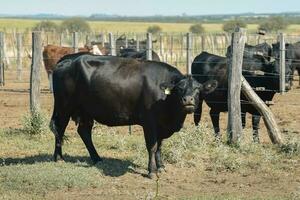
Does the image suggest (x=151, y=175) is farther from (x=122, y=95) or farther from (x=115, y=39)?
(x=115, y=39)

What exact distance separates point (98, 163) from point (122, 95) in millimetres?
1197

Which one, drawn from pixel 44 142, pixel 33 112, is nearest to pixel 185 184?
pixel 44 142

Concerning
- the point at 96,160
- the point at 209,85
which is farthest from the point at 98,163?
the point at 209,85

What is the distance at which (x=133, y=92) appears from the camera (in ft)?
29.4

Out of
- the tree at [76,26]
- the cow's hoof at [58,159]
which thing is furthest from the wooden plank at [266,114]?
the tree at [76,26]

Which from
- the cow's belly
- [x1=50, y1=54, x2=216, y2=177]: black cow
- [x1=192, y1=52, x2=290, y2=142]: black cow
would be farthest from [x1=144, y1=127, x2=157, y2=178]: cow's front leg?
[x1=192, y1=52, x2=290, y2=142]: black cow

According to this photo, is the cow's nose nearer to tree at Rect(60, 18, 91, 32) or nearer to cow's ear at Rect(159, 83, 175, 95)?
cow's ear at Rect(159, 83, 175, 95)

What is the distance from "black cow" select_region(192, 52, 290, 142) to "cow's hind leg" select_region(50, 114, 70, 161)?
3.13 meters

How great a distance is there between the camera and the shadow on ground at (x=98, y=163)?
29.5 ft

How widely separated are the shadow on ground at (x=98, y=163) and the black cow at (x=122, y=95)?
0.22 metres

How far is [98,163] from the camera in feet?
30.9

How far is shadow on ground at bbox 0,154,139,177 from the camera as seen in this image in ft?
29.5

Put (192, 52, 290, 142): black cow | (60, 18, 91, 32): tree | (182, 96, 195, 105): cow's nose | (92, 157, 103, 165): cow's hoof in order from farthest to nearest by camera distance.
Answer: (60, 18, 91, 32): tree
(192, 52, 290, 142): black cow
(92, 157, 103, 165): cow's hoof
(182, 96, 195, 105): cow's nose

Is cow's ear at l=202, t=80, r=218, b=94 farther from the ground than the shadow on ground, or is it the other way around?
cow's ear at l=202, t=80, r=218, b=94
